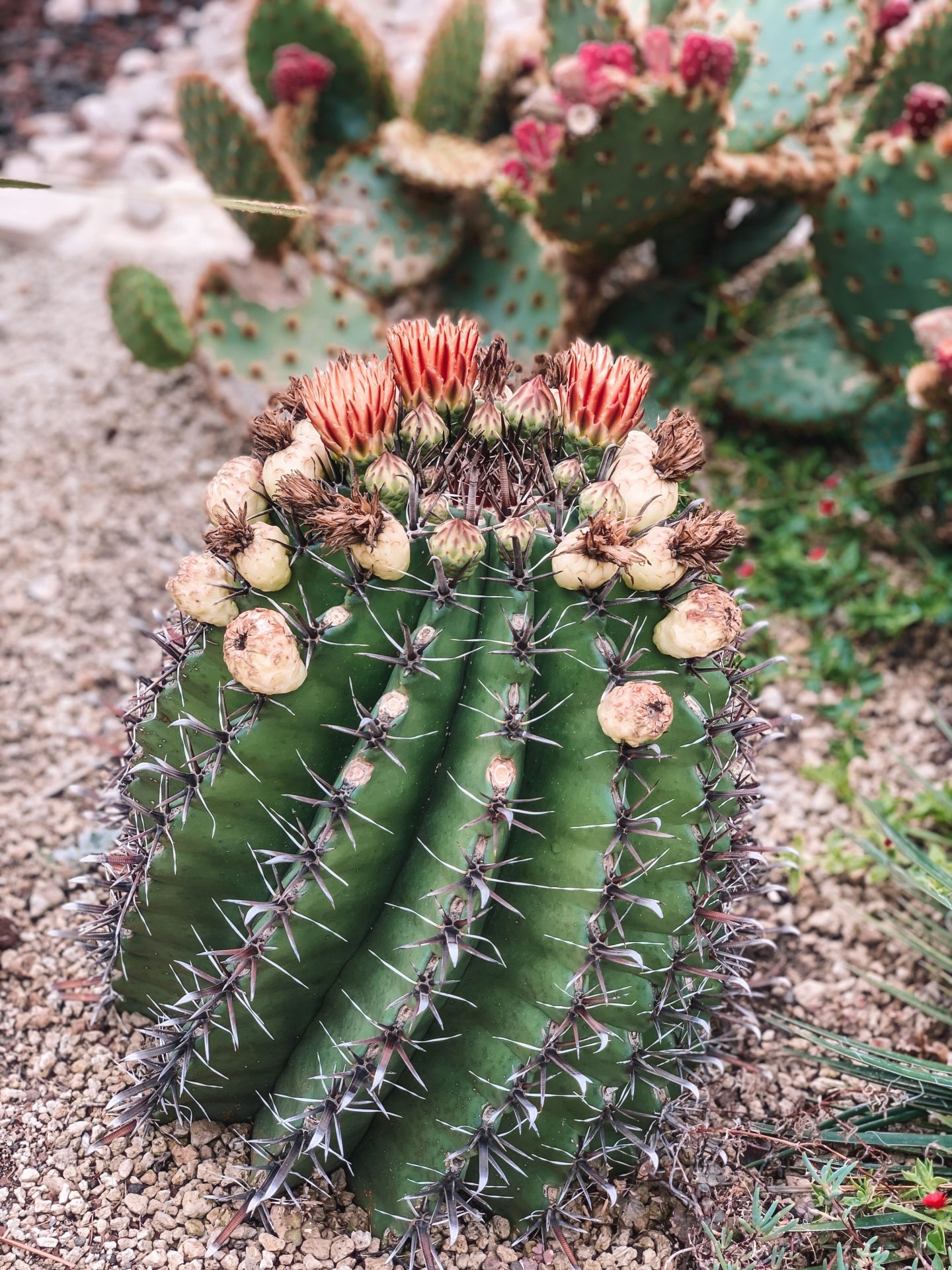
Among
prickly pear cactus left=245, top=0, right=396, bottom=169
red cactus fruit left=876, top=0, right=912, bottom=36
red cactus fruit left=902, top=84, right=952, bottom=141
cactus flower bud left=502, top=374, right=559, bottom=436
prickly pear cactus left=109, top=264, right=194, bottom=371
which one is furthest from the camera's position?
prickly pear cactus left=245, top=0, right=396, bottom=169

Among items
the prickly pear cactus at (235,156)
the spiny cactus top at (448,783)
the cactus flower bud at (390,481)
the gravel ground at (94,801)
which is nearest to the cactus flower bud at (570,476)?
the spiny cactus top at (448,783)

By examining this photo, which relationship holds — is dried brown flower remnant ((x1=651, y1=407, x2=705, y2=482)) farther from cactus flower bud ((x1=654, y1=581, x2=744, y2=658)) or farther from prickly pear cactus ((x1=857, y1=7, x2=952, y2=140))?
prickly pear cactus ((x1=857, y1=7, x2=952, y2=140))

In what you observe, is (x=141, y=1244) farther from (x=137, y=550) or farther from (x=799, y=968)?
(x=137, y=550)

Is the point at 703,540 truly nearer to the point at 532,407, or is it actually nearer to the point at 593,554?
the point at 593,554

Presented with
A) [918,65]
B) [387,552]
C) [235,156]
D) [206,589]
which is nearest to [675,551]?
[387,552]

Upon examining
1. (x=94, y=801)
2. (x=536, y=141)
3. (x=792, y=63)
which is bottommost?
(x=94, y=801)

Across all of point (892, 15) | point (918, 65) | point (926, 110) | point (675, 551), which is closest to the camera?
point (675, 551)

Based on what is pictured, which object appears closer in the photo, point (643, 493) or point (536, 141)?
point (643, 493)

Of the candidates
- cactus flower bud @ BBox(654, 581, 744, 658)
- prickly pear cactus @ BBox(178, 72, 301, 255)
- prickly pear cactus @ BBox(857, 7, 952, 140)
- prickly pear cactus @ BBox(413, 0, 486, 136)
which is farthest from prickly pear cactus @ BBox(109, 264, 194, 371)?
cactus flower bud @ BBox(654, 581, 744, 658)

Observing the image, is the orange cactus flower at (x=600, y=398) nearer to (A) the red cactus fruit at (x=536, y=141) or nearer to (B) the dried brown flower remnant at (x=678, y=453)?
(B) the dried brown flower remnant at (x=678, y=453)
